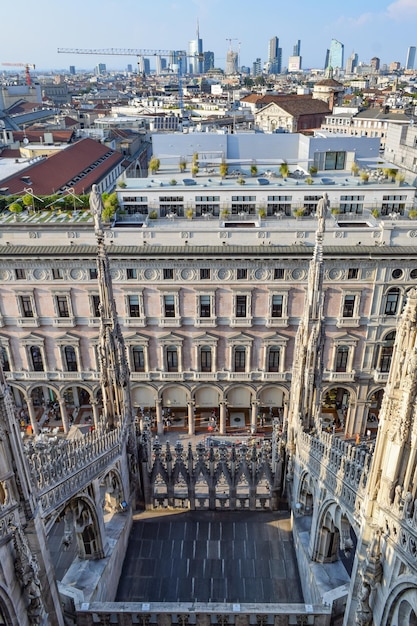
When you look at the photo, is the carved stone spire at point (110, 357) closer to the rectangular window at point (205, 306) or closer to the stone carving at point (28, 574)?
the stone carving at point (28, 574)

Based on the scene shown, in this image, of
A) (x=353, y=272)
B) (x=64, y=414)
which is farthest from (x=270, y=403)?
(x=64, y=414)

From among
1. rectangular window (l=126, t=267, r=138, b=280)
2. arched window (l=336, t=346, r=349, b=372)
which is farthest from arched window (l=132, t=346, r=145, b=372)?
arched window (l=336, t=346, r=349, b=372)

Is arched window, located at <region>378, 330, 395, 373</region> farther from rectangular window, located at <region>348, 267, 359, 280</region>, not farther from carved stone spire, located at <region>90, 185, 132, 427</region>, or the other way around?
carved stone spire, located at <region>90, 185, 132, 427</region>

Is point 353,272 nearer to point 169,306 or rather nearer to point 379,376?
point 379,376

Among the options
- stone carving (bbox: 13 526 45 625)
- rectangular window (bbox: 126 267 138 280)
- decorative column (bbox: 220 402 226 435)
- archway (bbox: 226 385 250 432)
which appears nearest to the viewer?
stone carving (bbox: 13 526 45 625)

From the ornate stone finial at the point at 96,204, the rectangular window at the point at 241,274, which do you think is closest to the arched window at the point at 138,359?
the rectangular window at the point at 241,274

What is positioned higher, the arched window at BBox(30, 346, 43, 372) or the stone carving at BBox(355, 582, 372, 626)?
the stone carving at BBox(355, 582, 372, 626)

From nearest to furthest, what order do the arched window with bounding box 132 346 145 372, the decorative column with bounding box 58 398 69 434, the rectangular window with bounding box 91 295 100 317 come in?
1. the rectangular window with bounding box 91 295 100 317
2. the arched window with bounding box 132 346 145 372
3. the decorative column with bounding box 58 398 69 434

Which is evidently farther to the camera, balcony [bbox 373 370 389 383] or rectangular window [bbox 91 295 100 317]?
balcony [bbox 373 370 389 383]
